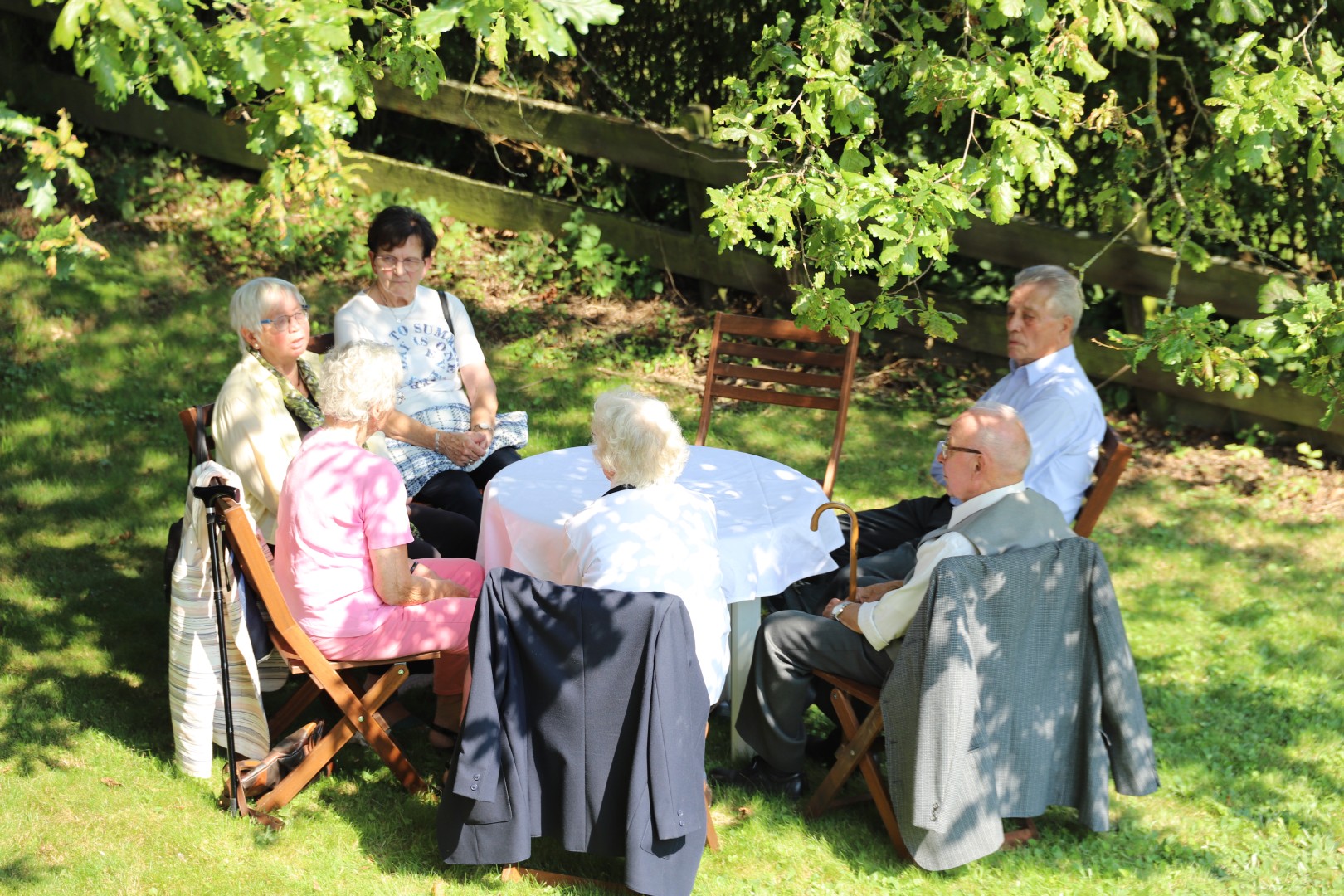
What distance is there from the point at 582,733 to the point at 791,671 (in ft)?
2.88

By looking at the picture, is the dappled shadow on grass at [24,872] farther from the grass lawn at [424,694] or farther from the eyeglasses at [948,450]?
the eyeglasses at [948,450]

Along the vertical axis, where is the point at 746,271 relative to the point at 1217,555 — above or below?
above

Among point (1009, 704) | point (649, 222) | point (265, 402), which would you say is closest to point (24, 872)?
point (265, 402)

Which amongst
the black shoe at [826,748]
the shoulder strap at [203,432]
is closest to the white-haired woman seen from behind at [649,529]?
the black shoe at [826,748]

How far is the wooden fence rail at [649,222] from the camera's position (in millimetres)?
6770

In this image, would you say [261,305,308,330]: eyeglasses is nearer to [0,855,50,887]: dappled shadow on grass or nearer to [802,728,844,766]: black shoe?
[0,855,50,887]: dappled shadow on grass

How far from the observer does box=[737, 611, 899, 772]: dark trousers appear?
3.62 meters

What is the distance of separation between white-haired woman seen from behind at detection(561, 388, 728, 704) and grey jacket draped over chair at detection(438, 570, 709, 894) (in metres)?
0.20

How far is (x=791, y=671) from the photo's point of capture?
372 centimetres

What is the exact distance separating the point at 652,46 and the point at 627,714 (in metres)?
6.47

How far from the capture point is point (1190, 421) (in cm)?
712

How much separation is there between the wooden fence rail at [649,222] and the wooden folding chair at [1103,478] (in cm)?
243

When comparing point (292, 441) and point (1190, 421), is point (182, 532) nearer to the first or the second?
point (292, 441)

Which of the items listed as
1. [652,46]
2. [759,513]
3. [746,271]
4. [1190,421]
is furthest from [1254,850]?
[652,46]
